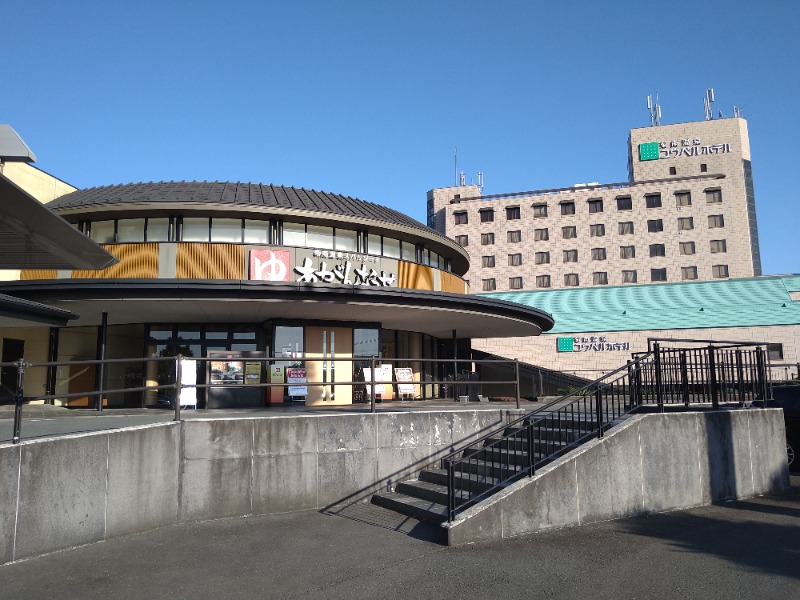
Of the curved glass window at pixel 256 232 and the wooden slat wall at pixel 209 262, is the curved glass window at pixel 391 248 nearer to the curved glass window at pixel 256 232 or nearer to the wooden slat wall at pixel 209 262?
the curved glass window at pixel 256 232

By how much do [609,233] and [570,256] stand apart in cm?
480

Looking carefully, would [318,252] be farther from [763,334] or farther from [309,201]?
[763,334]

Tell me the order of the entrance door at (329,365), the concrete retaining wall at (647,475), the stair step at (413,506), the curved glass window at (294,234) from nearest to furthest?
the concrete retaining wall at (647,475)
the stair step at (413,506)
the entrance door at (329,365)
the curved glass window at (294,234)

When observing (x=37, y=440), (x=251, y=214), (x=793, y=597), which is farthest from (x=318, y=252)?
(x=793, y=597)

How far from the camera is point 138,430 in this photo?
30.6 feet

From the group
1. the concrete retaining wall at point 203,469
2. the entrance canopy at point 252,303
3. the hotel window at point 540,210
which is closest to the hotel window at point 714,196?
the hotel window at point 540,210

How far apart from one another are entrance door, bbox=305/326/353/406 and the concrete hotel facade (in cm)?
4968

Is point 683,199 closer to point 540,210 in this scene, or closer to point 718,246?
point 718,246

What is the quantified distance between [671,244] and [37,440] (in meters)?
71.7

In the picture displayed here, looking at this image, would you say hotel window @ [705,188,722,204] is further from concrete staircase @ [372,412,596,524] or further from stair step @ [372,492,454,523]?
stair step @ [372,492,454,523]

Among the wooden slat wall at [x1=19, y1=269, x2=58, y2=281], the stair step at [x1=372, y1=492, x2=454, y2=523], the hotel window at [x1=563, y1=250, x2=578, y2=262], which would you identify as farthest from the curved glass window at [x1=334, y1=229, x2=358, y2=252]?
the hotel window at [x1=563, y1=250, x2=578, y2=262]

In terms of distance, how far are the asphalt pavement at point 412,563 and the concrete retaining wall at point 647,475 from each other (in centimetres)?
28

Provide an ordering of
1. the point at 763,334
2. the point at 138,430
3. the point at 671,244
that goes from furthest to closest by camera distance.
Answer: the point at 671,244
the point at 763,334
the point at 138,430

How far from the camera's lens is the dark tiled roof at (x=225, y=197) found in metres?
19.1
